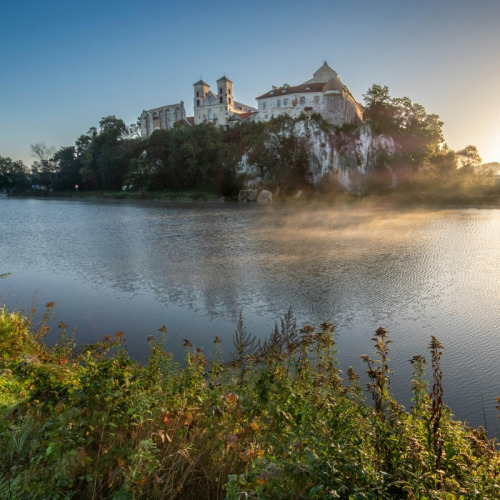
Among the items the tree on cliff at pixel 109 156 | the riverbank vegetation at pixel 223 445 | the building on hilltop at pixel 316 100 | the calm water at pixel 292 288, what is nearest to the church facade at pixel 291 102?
the building on hilltop at pixel 316 100

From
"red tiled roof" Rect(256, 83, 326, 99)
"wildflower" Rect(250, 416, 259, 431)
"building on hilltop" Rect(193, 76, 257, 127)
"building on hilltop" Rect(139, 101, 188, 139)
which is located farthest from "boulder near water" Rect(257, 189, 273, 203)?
"wildflower" Rect(250, 416, 259, 431)

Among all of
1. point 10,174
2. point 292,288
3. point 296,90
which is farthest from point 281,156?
point 10,174

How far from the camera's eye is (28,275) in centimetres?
1514

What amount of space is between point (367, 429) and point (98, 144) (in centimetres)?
9833

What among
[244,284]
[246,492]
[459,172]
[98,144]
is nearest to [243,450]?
[246,492]

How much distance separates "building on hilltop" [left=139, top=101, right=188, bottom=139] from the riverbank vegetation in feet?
314

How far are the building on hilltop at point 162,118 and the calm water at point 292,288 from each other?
260 ft

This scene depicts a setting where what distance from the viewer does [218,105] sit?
3575 inches

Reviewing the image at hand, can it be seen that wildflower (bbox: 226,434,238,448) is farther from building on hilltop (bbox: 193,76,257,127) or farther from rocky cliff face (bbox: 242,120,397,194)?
building on hilltop (bbox: 193,76,257,127)

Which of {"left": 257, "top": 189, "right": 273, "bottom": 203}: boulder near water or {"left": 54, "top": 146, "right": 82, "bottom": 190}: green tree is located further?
{"left": 54, "top": 146, "right": 82, "bottom": 190}: green tree

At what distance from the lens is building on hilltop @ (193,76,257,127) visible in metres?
89.8

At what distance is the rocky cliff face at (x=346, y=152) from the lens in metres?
66.7

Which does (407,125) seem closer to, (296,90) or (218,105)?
(296,90)

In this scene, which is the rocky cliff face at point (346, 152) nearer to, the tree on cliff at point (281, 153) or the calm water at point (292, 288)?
the tree on cliff at point (281, 153)
